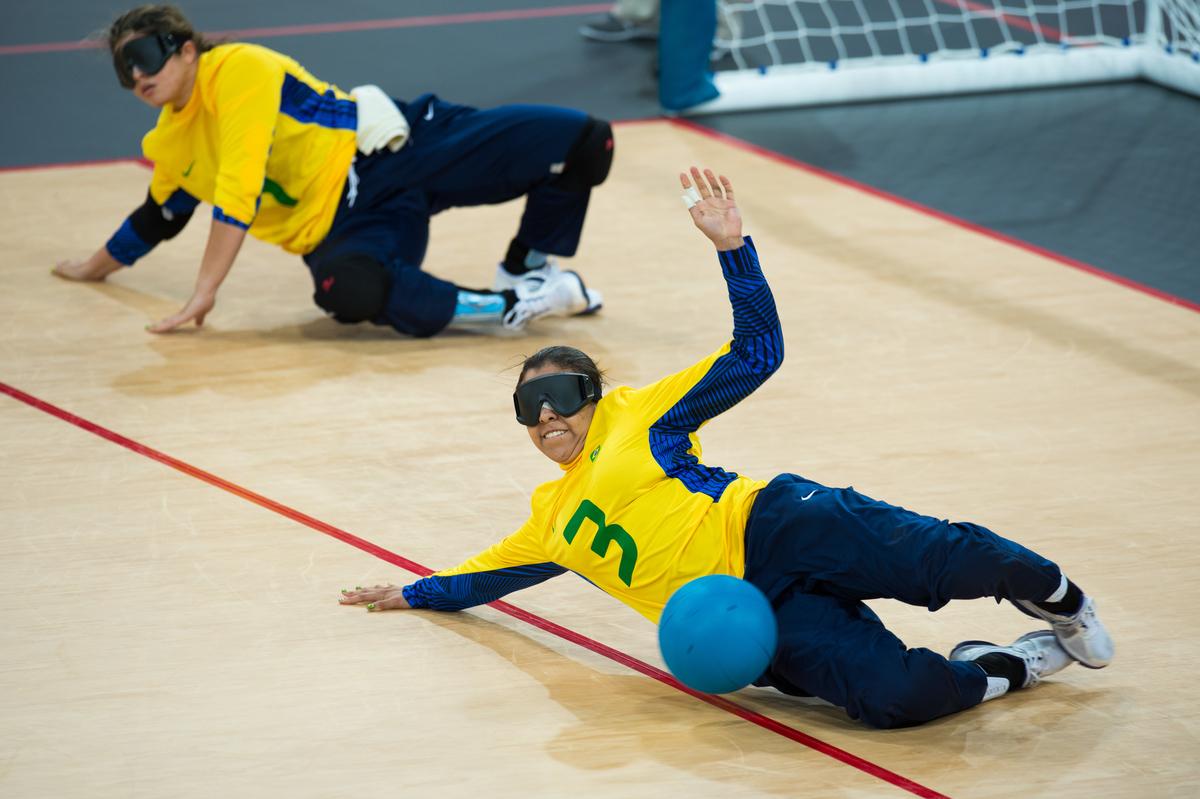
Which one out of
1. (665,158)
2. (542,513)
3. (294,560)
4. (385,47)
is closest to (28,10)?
(385,47)

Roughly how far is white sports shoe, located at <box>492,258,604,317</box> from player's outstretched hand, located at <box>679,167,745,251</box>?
2.11 metres

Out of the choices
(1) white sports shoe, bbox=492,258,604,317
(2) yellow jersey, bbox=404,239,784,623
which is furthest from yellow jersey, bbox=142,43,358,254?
(2) yellow jersey, bbox=404,239,784,623

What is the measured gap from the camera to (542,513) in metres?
3.26

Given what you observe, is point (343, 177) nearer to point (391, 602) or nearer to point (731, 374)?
point (391, 602)

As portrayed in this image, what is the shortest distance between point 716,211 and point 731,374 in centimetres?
33

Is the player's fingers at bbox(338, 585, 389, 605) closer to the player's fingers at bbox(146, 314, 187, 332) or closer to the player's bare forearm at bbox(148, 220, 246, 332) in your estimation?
the player's bare forearm at bbox(148, 220, 246, 332)

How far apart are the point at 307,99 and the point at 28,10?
4.64 m

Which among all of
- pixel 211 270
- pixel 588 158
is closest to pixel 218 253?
pixel 211 270

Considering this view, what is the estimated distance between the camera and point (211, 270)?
16.3ft

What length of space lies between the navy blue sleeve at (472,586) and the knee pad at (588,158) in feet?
7.00

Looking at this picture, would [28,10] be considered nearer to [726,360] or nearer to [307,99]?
[307,99]

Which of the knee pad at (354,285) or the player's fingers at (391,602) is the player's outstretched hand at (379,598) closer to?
the player's fingers at (391,602)

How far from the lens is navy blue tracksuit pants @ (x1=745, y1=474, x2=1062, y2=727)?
3059 millimetres

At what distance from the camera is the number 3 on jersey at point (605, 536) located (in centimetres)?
317
